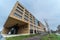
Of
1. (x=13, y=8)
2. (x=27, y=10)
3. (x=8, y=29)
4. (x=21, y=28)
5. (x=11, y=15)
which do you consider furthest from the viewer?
(x=8, y=29)

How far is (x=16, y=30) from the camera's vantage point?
48.8 meters

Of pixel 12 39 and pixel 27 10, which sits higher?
pixel 27 10

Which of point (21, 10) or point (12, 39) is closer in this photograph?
point (12, 39)

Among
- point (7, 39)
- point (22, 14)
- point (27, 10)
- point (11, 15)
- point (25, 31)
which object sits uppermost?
point (27, 10)

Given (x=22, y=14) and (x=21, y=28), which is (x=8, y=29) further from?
(x=22, y=14)

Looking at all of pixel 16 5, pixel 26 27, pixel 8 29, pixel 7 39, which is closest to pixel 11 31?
pixel 8 29

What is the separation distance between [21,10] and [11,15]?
437 inches

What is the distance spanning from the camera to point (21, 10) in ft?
147

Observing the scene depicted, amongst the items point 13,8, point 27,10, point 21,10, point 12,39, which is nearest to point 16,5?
point 13,8

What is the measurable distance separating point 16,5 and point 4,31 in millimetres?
17897

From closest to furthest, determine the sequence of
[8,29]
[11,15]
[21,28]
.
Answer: [11,15] < [21,28] < [8,29]

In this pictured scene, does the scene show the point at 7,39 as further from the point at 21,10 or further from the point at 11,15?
the point at 21,10

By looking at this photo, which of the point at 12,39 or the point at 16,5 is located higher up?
the point at 16,5

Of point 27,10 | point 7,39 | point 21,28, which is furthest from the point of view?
point 27,10
